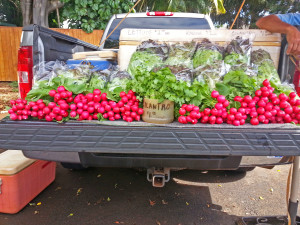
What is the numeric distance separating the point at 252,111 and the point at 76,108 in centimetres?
136

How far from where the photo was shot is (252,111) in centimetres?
187

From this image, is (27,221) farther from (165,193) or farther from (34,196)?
(165,193)

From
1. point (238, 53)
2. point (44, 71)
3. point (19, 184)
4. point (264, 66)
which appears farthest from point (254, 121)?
point (19, 184)

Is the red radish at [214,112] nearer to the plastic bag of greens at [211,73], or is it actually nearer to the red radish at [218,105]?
the red radish at [218,105]

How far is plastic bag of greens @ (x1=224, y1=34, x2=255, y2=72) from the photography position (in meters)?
2.44

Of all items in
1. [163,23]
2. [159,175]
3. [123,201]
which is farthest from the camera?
[163,23]

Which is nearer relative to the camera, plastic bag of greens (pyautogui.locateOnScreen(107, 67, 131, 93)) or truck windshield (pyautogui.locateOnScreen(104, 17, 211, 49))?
plastic bag of greens (pyautogui.locateOnScreen(107, 67, 131, 93))

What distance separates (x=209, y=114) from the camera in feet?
Result: 6.07

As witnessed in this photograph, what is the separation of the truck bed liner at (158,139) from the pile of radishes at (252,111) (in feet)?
0.29

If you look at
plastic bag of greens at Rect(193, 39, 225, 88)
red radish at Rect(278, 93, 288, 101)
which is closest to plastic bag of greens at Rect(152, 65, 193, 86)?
plastic bag of greens at Rect(193, 39, 225, 88)

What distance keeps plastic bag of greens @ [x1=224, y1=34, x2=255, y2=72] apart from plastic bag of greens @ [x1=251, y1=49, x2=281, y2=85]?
0.28 ft

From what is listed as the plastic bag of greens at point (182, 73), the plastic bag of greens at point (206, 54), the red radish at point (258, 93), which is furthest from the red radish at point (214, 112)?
the plastic bag of greens at point (206, 54)

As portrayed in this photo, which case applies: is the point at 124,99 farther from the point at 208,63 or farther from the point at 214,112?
the point at 208,63

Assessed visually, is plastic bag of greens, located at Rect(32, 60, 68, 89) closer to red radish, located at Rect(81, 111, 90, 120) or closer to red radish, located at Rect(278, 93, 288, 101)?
red radish, located at Rect(81, 111, 90, 120)
